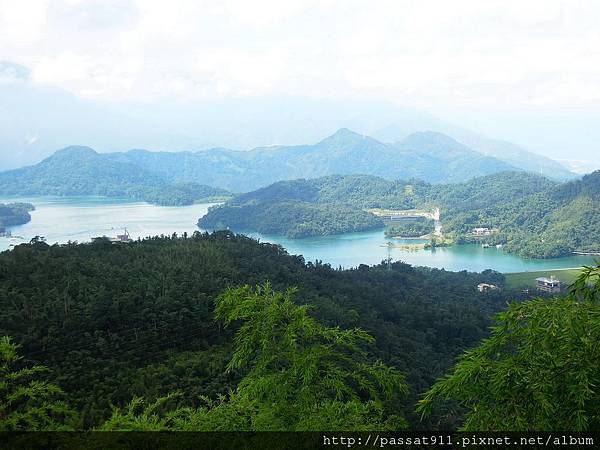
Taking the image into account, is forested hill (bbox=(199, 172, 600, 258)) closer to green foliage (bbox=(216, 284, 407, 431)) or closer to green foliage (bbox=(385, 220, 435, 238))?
green foliage (bbox=(385, 220, 435, 238))

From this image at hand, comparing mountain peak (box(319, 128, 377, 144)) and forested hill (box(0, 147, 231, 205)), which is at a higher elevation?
mountain peak (box(319, 128, 377, 144))

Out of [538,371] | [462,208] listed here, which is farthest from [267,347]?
[462,208]

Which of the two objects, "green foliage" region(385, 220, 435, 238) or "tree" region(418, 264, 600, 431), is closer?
"tree" region(418, 264, 600, 431)

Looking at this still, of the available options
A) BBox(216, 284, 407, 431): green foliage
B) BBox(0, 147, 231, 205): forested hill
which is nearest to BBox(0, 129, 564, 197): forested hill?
BBox(0, 147, 231, 205): forested hill

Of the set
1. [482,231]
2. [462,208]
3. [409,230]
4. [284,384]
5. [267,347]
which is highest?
[462,208]

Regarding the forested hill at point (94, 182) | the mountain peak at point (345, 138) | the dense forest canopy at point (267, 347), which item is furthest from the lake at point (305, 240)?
the mountain peak at point (345, 138)

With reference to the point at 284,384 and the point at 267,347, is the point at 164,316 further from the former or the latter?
the point at 284,384
